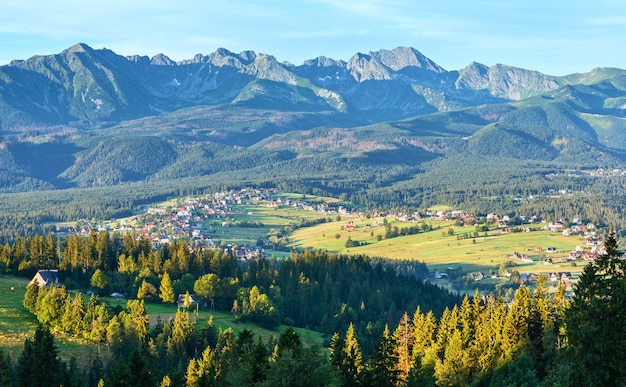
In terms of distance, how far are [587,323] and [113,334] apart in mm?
55301

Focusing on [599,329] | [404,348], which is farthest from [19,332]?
[599,329]

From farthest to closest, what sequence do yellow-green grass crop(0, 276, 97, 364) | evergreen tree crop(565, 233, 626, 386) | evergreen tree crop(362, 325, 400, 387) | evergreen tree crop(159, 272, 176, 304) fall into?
1. evergreen tree crop(159, 272, 176, 304)
2. yellow-green grass crop(0, 276, 97, 364)
3. evergreen tree crop(362, 325, 400, 387)
4. evergreen tree crop(565, 233, 626, 386)

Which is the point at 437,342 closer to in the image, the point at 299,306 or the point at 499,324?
the point at 499,324

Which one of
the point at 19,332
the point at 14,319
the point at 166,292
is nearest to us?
the point at 19,332

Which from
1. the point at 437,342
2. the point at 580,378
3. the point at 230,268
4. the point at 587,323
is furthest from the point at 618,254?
the point at 230,268

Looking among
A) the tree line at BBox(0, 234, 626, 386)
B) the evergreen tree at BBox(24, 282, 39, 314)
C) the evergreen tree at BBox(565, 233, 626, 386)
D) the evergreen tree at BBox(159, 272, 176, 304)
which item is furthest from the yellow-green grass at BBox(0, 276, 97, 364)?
the evergreen tree at BBox(565, 233, 626, 386)

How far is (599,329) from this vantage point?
36.7 metres

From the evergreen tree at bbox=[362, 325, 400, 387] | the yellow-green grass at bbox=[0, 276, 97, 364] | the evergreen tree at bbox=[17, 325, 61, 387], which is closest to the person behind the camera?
the evergreen tree at bbox=[17, 325, 61, 387]

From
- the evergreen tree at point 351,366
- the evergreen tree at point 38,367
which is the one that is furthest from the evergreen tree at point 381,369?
the evergreen tree at point 38,367

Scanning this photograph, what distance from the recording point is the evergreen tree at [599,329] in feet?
119

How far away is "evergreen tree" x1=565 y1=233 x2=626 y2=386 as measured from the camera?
119 ft

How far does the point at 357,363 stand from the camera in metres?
59.3

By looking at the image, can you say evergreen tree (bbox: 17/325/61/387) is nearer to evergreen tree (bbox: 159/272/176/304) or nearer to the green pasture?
the green pasture

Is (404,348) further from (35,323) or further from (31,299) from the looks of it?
(31,299)
